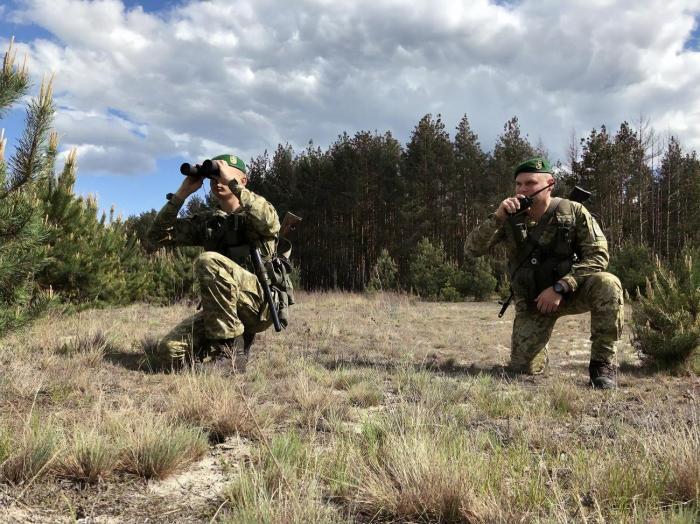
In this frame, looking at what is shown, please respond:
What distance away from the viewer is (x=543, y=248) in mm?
4258

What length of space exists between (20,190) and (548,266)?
4.13 metres

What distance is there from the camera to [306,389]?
2.91m

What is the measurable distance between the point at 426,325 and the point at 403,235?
20.8 metres

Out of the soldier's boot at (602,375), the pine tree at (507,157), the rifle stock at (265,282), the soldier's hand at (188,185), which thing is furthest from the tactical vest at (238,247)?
the pine tree at (507,157)

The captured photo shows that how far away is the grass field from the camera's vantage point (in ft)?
5.00

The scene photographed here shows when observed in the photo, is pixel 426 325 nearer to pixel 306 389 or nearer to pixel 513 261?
pixel 513 261

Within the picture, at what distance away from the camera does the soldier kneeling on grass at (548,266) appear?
3.88 m

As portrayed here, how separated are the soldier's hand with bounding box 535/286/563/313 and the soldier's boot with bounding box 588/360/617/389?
51 cm

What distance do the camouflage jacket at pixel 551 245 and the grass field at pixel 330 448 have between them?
930 millimetres

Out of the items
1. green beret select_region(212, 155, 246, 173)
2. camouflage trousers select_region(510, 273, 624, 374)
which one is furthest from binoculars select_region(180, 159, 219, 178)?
camouflage trousers select_region(510, 273, 624, 374)

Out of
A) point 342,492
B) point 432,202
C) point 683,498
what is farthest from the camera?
point 432,202

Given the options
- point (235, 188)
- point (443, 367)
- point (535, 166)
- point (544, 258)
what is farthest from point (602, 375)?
point (235, 188)

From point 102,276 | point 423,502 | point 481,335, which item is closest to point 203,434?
point 423,502

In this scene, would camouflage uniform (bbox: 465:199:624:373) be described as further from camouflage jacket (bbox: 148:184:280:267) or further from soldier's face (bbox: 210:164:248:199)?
soldier's face (bbox: 210:164:248:199)
